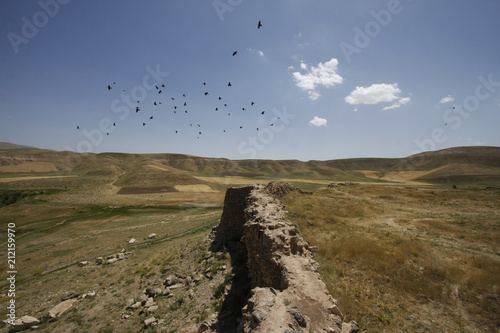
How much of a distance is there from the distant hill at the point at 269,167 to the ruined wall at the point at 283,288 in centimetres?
7233

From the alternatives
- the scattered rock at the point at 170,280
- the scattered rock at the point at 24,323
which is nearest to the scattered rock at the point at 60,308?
the scattered rock at the point at 24,323

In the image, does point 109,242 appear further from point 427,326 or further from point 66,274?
point 427,326

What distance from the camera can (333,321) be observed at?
4848mm

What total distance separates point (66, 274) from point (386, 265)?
20800 mm

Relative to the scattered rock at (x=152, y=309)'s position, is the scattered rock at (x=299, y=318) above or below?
above

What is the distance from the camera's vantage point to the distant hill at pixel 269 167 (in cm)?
8412

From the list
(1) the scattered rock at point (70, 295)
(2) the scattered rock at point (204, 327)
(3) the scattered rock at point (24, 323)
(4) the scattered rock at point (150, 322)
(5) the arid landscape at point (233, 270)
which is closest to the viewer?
(2) the scattered rock at point (204, 327)

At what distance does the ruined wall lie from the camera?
4.61 meters

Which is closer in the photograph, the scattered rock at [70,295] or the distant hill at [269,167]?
the scattered rock at [70,295]

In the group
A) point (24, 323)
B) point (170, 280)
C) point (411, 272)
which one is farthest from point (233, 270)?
point (24, 323)

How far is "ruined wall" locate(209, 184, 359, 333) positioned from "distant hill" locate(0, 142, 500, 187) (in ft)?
237

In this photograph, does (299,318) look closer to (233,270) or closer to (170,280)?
(233,270)

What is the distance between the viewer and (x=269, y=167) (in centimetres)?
16425

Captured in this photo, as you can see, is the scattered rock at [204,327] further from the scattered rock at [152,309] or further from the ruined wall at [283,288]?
the scattered rock at [152,309]
